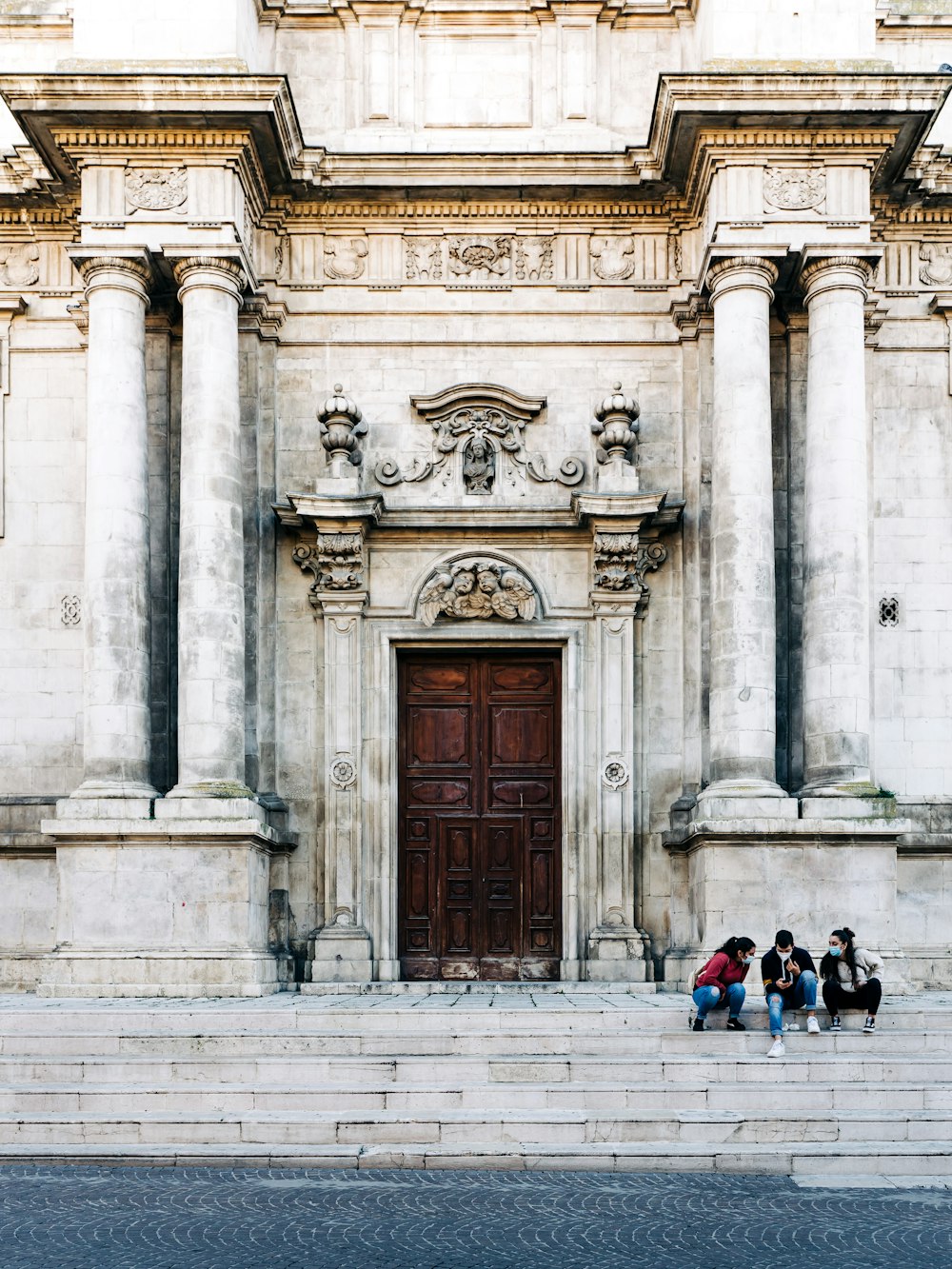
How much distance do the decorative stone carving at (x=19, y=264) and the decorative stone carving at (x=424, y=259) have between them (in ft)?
15.5

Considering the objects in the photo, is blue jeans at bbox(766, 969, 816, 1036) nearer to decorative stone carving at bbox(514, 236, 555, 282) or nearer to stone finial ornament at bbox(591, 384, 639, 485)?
stone finial ornament at bbox(591, 384, 639, 485)

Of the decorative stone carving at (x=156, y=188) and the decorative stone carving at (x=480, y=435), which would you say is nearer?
the decorative stone carving at (x=156, y=188)

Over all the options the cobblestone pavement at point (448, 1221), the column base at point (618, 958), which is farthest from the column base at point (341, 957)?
the cobblestone pavement at point (448, 1221)

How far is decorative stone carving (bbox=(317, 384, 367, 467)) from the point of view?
20797mm

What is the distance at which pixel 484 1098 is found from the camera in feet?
44.6

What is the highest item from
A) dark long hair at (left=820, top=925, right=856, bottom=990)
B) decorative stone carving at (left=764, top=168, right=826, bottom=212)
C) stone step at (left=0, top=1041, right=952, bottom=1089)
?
decorative stone carving at (left=764, top=168, right=826, bottom=212)

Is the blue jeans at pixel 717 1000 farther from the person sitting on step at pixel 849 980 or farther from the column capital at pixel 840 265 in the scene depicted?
the column capital at pixel 840 265

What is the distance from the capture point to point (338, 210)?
847 inches

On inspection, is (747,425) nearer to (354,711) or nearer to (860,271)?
(860,271)

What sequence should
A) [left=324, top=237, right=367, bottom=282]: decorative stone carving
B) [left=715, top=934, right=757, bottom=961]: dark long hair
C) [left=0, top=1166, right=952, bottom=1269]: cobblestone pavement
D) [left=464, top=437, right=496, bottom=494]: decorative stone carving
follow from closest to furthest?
[left=0, top=1166, right=952, bottom=1269]: cobblestone pavement → [left=715, top=934, right=757, bottom=961]: dark long hair → [left=464, top=437, right=496, bottom=494]: decorative stone carving → [left=324, top=237, right=367, bottom=282]: decorative stone carving

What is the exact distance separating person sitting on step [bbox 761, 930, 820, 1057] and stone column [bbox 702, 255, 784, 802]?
132 inches

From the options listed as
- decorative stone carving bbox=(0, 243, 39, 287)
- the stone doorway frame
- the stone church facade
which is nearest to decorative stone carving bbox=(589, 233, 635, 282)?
the stone church facade

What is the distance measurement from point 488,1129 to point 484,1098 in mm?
683

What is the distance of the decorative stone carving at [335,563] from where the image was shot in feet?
68.1
